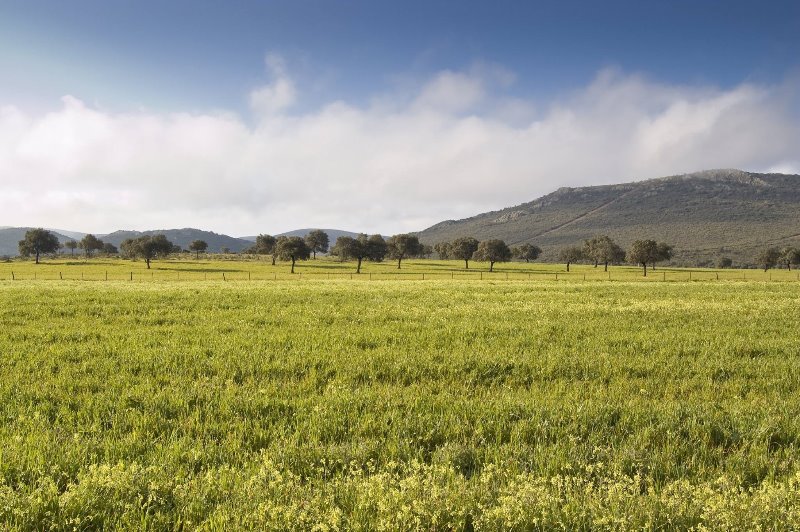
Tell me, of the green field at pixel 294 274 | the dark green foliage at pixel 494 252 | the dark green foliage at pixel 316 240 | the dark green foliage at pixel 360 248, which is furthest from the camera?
the dark green foliage at pixel 316 240

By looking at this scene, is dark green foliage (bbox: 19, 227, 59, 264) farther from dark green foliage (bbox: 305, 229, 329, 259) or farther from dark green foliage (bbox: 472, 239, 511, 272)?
dark green foliage (bbox: 472, 239, 511, 272)

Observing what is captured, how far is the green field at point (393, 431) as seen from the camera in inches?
173

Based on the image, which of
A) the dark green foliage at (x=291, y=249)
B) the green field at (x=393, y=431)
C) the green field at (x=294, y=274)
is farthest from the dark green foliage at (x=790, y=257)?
the green field at (x=393, y=431)

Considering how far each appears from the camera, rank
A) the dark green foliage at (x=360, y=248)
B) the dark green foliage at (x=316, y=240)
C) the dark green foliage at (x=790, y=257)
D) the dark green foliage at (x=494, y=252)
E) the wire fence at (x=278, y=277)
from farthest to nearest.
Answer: the dark green foliage at (x=316, y=240)
the dark green foliage at (x=790, y=257)
the dark green foliage at (x=494, y=252)
the dark green foliage at (x=360, y=248)
the wire fence at (x=278, y=277)

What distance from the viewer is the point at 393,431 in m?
6.55

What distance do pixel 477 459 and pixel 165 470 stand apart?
3.89 m

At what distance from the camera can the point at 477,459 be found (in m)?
5.74

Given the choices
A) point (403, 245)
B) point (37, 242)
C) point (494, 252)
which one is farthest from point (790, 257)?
point (37, 242)

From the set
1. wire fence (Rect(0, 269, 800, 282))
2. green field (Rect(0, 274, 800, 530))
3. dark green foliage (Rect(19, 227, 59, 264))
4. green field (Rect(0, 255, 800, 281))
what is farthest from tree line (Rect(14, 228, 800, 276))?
green field (Rect(0, 274, 800, 530))

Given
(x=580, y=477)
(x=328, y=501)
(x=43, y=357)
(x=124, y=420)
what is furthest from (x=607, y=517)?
(x=43, y=357)

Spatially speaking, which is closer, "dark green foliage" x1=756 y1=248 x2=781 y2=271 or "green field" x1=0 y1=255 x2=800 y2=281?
"green field" x1=0 y1=255 x2=800 y2=281

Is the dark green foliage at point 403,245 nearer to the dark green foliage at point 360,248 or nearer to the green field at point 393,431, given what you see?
the dark green foliage at point 360,248

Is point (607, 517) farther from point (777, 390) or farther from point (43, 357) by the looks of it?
point (43, 357)

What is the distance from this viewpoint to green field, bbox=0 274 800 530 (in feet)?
14.4
